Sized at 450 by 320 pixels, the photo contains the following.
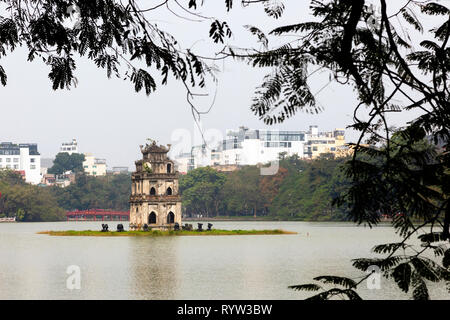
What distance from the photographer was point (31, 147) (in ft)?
601

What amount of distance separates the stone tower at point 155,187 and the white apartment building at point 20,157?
4854 inches

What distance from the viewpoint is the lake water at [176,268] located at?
26891 mm

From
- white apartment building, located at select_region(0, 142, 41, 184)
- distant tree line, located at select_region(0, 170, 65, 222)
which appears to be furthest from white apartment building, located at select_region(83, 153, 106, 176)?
distant tree line, located at select_region(0, 170, 65, 222)

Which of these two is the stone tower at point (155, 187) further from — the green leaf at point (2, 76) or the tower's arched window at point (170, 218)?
the green leaf at point (2, 76)

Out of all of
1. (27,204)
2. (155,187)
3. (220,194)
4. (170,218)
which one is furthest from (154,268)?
(220,194)

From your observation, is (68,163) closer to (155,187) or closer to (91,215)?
(91,215)

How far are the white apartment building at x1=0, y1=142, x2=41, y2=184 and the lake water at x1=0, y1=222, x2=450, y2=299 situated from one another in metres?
122

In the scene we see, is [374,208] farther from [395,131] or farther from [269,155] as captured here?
[269,155]

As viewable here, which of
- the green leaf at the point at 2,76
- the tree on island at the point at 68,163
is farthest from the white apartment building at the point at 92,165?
the green leaf at the point at 2,76

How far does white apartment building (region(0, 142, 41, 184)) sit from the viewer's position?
17762cm

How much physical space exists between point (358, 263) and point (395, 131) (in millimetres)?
1045

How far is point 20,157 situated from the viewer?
17938cm

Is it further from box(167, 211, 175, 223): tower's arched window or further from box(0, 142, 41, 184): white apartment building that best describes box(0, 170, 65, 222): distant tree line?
box(0, 142, 41, 184): white apartment building
